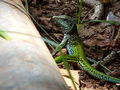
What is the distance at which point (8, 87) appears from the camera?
1.62 meters

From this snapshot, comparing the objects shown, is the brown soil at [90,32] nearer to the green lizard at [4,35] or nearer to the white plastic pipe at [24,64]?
the white plastic pipe at [24,64]

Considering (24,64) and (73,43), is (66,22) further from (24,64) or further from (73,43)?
(24,64)

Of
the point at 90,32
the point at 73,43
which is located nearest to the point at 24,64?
the point at 73,43

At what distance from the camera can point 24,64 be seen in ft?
6.12

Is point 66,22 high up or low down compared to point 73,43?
up

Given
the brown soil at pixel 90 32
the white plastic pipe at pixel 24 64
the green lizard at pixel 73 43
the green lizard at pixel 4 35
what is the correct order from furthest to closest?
the green lizard at pixel 73 43 → the brown soil at pixel 90 32 → the green lizard at pixel 4 35 → the white plastic pipe at pixel 24 64

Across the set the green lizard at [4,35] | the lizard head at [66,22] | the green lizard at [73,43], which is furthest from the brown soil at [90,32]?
the green lizard at [4,35]

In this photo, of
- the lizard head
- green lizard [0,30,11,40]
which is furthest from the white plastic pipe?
the lizard head

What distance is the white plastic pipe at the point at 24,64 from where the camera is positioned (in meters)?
1.68

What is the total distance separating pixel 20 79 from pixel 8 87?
3.9 inches

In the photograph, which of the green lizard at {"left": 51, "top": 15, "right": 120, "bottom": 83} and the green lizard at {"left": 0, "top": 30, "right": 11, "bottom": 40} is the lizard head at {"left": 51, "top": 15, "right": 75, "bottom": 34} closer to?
the green lizard at {"left": 51, "top": 15, "right": 120, "bottom": 83}

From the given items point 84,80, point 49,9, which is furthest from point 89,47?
point 49,9

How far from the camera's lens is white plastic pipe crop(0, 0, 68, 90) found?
1.68m

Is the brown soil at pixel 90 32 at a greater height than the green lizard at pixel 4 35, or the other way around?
the green lizard at pixel 4 35
